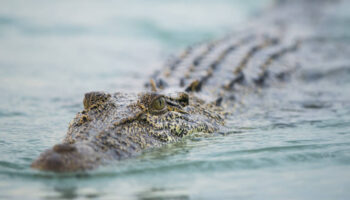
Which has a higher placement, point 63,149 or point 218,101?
point 218,101

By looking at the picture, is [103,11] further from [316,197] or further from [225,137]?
[316,197]

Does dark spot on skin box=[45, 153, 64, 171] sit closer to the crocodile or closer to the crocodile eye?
the crocodile

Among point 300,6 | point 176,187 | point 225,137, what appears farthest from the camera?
point 300,6

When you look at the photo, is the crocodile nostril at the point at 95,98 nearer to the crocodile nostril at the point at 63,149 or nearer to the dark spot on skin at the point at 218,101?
the crocodile nostril at the point at 63,149

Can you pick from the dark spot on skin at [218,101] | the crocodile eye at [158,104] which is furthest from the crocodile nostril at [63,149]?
the dark spot on skin at [218,101]

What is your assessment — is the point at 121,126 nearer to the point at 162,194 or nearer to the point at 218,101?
the point at 162,194

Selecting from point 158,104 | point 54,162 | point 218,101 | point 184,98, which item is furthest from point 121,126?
point 218,101

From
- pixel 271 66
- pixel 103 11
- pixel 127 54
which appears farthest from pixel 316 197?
pixel 103 11

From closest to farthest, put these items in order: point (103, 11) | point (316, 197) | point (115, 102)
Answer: point (316, 197) → point (115, 102) → point (103, 11)
